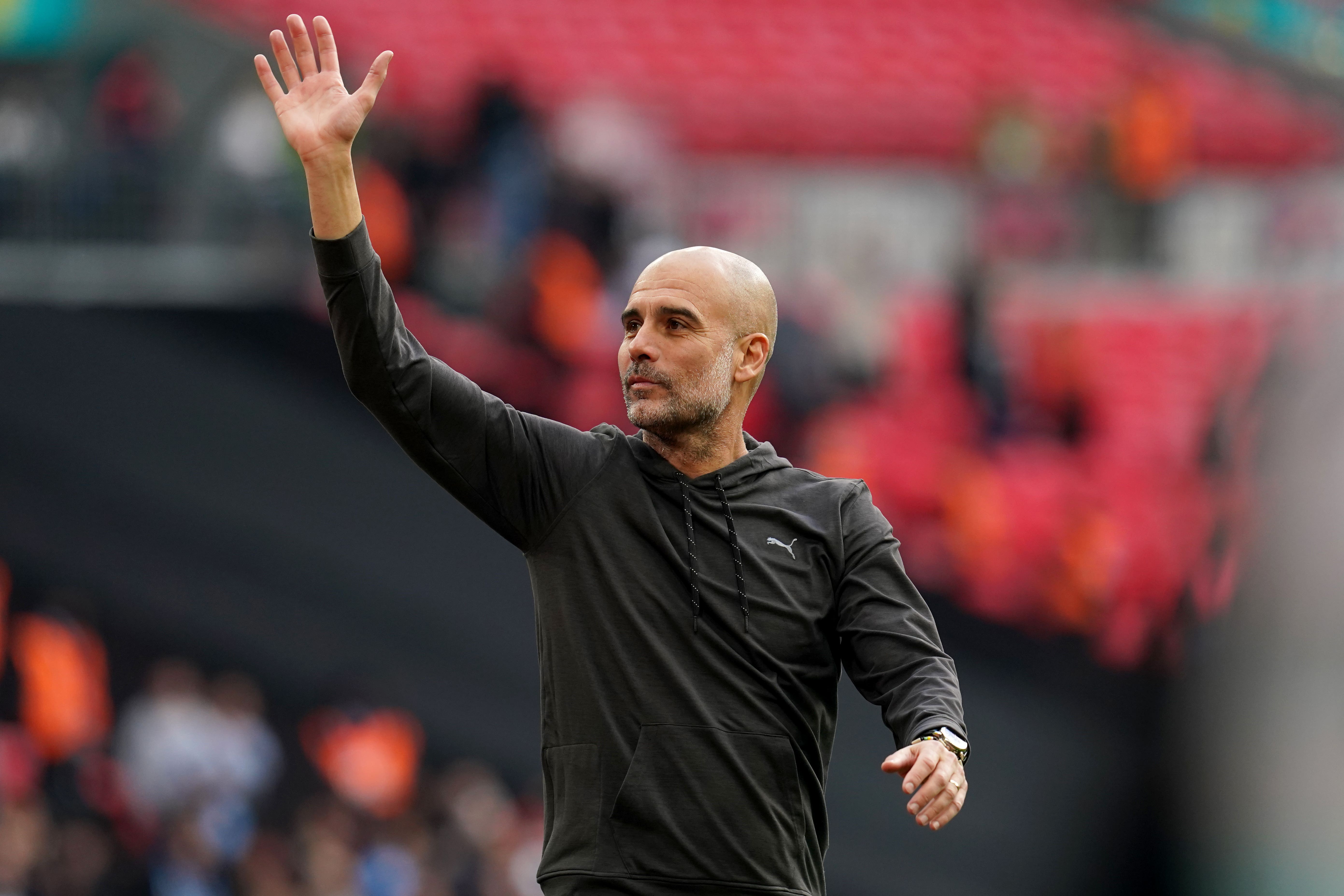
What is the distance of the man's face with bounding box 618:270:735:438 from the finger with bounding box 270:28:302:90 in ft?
2.08

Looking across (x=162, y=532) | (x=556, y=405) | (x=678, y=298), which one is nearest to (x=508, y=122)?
(x=556, y=405)

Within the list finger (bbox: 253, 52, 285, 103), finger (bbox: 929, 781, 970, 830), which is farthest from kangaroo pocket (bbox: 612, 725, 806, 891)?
finger (bbox: 253, 52, 285, 103)

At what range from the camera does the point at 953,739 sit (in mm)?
2432

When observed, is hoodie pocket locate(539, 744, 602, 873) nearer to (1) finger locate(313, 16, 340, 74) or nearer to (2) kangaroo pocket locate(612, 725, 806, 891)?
(2) kangaroo pocket locate(612, 725, 806, 891)

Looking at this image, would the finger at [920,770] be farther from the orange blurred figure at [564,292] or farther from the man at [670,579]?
the orange blurred figure at [564,292]

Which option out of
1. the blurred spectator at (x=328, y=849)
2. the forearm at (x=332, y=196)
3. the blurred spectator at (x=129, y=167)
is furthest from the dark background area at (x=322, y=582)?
the forearm at (x=332, y=196)

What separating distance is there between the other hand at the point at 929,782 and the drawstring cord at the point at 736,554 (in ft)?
1.23

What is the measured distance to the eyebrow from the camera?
2723 millimetres

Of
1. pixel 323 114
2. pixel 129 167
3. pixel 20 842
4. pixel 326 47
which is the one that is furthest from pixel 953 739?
pixel 129 167

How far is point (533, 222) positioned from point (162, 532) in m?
2.35

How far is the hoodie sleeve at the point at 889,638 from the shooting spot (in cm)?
250

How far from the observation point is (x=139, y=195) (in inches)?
318

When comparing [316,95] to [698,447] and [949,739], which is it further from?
[949,739]

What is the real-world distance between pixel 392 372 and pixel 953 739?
99cm
